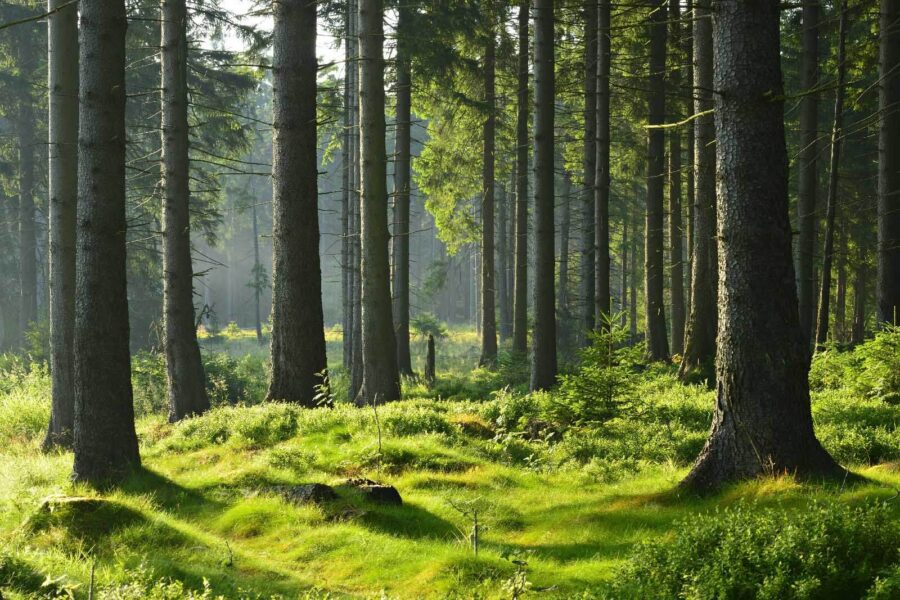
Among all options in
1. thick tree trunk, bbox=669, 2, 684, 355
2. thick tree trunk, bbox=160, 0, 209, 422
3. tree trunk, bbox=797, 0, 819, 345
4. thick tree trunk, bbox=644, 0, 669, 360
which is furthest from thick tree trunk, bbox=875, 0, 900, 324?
thick tree trunk, bbox=160, 0, 209, 422

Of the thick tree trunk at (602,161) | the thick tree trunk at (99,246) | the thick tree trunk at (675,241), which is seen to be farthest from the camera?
the thick tree trunk at (675,241)

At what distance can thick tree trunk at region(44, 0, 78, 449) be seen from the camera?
1316 centimetres

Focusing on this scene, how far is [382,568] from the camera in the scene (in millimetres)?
6156

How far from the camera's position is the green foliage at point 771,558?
4.49 metres

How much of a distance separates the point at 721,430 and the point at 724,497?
0.65 m

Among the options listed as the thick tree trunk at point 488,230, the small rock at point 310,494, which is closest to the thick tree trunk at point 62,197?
the small rock at point 310,494

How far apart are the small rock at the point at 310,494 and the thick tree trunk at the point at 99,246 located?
2.52 metres

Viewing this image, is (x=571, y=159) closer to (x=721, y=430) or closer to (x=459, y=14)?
(x=459, y=14)

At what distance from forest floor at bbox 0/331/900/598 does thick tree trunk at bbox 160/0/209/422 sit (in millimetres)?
2122

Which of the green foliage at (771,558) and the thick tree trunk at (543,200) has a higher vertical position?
the thick tree trunk at (543,200)

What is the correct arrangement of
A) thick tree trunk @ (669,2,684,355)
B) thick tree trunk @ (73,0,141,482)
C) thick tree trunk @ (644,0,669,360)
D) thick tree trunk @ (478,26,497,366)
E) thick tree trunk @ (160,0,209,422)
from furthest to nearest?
thick tree trunk @ (478,26,497,366)
thick tree trunk @ (669,2,684,355)
thick tree trunk @ (644,0,669,360)
thick tree trunk @ (160,0,209,422)
thick tree trunk @ (73,0,141,482)

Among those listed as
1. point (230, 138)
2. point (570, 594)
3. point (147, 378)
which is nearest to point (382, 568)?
point (570, 594)

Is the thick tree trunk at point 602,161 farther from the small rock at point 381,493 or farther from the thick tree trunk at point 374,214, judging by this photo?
the small rock at point 381,493

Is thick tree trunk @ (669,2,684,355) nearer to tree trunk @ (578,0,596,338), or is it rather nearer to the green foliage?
tree trunk @ (578,0,596,338)
